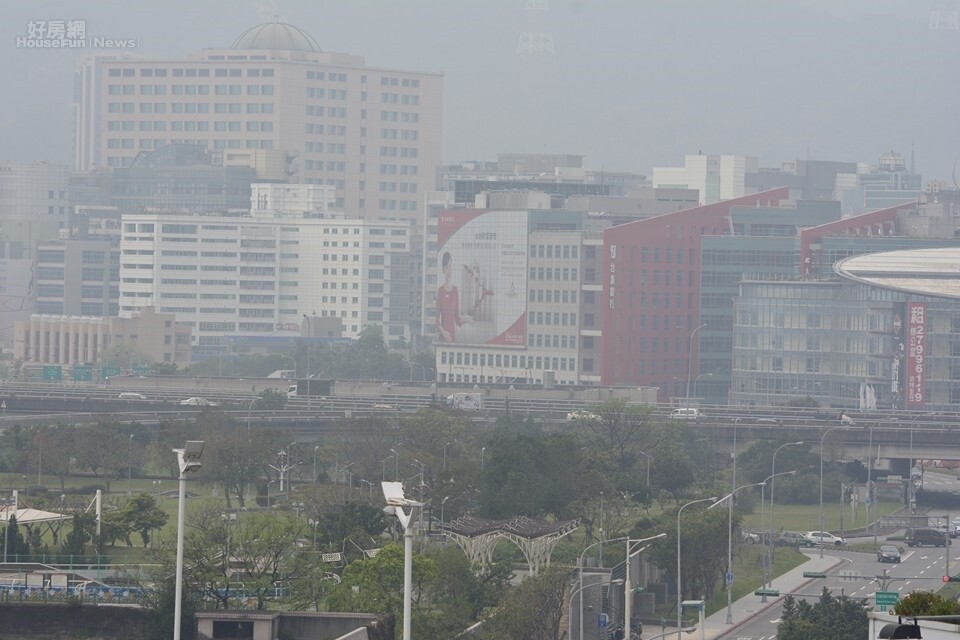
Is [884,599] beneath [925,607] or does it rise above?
beneath

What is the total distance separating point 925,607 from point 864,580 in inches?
2590

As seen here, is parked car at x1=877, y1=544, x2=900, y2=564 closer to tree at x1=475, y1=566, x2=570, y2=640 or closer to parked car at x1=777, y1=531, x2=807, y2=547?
parked car at x1=777, y1=531, x2=807, y2=547

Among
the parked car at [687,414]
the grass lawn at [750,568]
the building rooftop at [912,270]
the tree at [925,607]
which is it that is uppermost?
the building rooftop at [912,270]

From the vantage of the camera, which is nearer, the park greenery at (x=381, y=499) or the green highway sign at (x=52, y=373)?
the park greenery at (x=381, y=499)

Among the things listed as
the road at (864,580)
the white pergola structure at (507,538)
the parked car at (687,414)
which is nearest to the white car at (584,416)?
the parked car at (687,414)

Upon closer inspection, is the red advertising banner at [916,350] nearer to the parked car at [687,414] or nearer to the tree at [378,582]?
the parked car at [687,414]

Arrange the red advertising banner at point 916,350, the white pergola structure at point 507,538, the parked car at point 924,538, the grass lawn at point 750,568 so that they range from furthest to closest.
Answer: the red advertising banner at point 916,350 < the parked car at point 924,538 < the grass lawn at point 750,568 < the white pergola structure at point 507,538

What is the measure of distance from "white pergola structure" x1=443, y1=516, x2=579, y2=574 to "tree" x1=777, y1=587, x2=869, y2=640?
→ 41.7 ft

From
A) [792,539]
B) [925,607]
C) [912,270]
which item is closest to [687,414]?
[912,270]

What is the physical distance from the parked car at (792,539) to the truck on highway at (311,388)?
70883mm

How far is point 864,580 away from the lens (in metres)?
93.9

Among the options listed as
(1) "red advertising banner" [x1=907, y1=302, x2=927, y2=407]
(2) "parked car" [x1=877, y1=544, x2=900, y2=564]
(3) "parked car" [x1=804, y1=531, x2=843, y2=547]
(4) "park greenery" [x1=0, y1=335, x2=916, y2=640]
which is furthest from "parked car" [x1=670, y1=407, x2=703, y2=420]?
(2) "parked car" [x1=877, y1=544, x2=900, y2=564]

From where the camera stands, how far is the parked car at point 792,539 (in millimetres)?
111250

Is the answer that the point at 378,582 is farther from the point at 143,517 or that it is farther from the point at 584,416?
the point at 584,416
